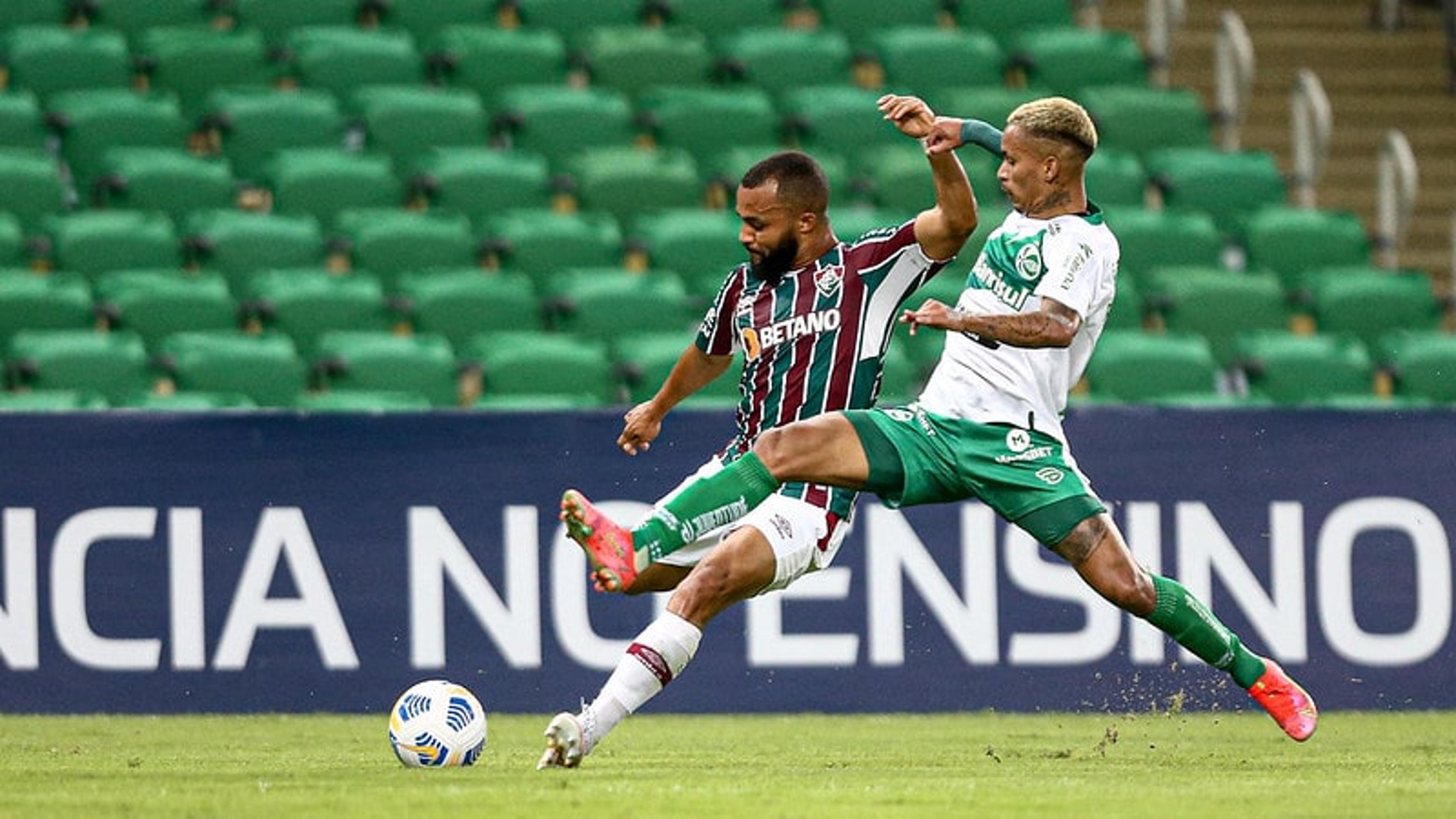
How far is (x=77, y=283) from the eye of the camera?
1270cm

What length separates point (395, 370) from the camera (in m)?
12.3

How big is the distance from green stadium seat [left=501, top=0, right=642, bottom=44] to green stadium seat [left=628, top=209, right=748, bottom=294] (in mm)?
2392

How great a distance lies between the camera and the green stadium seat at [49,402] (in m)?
10.9

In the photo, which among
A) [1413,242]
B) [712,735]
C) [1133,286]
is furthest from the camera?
[1413,242]

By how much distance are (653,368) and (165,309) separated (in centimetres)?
260

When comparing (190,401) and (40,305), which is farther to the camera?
(40,305)

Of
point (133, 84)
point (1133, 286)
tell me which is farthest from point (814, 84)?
→ point (133, 84)

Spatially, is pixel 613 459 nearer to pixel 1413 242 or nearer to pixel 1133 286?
pixel 1133 286

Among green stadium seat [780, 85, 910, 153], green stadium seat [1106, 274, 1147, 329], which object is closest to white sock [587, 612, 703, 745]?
green stadium seat [1106, 274, 1147, 329]

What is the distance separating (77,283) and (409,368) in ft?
6.23

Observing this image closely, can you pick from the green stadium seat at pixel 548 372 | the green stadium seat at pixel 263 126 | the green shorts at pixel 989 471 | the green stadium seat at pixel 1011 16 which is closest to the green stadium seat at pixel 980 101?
the green stadium seat at pixel 1011 16

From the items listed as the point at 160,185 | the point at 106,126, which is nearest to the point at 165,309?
the point at 160,185

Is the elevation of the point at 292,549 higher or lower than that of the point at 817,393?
lower

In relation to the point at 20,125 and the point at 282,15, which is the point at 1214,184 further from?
the point at 20,125
